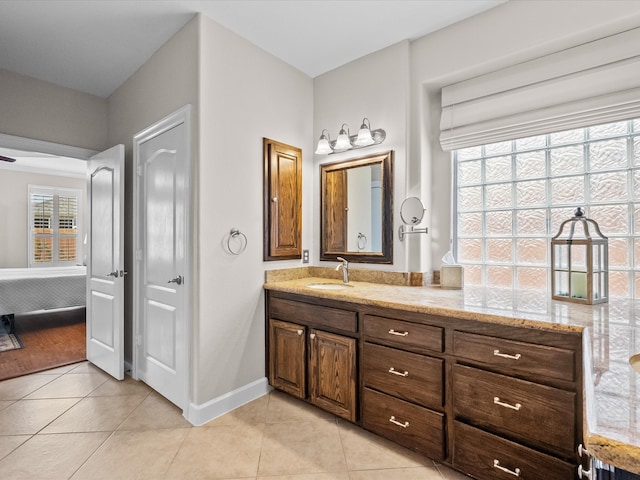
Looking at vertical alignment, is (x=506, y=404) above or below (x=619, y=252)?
below

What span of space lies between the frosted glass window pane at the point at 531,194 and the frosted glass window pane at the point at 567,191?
0.05 meters

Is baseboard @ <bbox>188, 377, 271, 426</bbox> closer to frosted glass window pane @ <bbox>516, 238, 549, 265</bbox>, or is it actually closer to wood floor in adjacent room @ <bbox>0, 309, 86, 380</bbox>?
wood floor in adjacent room @ <bbox>0, 309, 86, 380</bbox>

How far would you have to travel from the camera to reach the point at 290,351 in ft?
8.00

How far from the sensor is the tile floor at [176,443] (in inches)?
68.7

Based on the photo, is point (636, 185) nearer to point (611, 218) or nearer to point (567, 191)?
point (611, 218)

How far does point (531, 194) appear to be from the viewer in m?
2.27

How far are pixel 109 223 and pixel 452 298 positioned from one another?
2811 mm

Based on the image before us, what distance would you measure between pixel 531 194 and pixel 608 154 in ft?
1.44

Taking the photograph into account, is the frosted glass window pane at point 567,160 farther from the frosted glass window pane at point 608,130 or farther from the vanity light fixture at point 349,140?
the vanity light fixture at point 349,140

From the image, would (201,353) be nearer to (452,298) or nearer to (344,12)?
(452,298)

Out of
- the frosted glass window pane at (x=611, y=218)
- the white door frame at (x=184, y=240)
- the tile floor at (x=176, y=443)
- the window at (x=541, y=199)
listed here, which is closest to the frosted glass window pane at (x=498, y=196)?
the window at (x=541, y=199)

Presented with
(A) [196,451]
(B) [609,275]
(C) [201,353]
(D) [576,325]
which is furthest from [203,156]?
(B) [609,275]

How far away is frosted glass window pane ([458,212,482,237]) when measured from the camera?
2.49 metres

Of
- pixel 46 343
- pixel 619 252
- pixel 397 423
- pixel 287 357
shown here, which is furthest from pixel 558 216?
pixel 46 343
